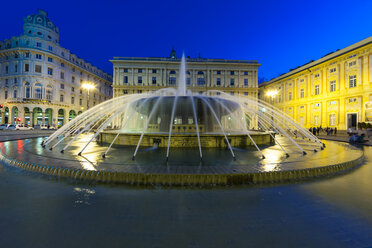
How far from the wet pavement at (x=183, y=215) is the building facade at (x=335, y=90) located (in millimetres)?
25964

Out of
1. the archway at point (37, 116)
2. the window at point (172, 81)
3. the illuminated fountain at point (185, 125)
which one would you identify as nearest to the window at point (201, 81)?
the window at point (172, 81)

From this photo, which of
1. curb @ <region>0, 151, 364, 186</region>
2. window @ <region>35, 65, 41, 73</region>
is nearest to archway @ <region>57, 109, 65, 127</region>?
window @ <region>35, 65, 41, 73</region>

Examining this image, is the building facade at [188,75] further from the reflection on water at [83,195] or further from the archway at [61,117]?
the reflection on water at [83,195]

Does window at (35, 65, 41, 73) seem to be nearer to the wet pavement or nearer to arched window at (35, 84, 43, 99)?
arched window at (35, 84, 43, 99)

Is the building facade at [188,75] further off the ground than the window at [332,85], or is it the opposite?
the building facade at [188,75]

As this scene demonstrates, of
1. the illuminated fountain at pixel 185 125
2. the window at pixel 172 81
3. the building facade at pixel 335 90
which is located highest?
the window at pixel 172 81

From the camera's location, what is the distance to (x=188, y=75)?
50.9 meters

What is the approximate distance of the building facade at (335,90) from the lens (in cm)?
2706

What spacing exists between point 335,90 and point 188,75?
3285 cm

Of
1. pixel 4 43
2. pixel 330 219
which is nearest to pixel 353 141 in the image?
pixel 330 219

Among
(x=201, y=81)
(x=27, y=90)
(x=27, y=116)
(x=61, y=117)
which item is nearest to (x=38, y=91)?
(x=27, y=90)

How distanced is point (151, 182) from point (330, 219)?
340 centimetres

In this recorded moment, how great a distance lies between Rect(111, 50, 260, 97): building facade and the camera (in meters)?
48.9

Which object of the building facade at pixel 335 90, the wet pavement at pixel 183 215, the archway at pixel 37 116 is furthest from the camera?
the archway at pixel 37 116
